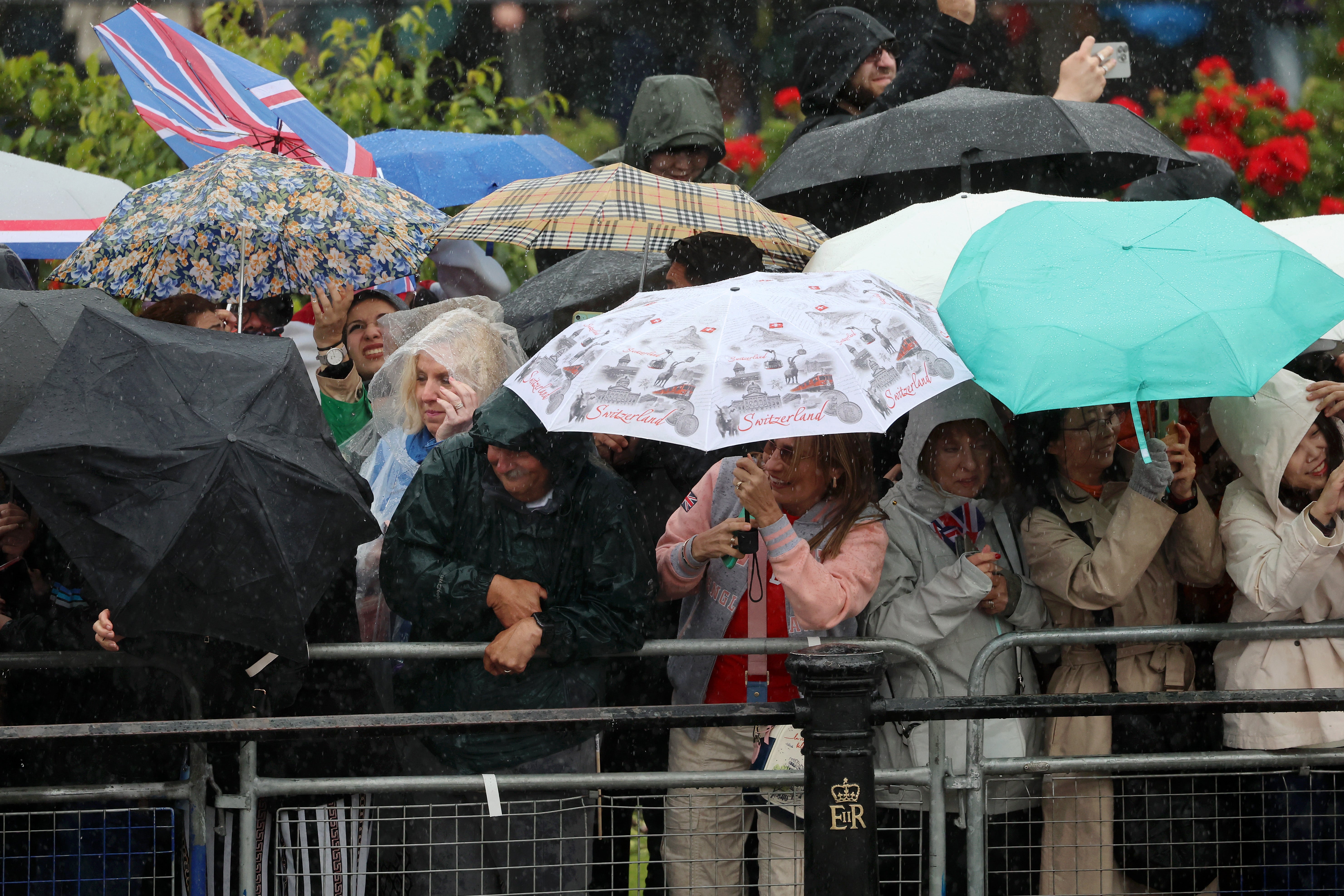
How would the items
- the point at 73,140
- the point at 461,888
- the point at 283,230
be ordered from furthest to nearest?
the point at 73,140 < the point at 283,230 < the point at 461,888

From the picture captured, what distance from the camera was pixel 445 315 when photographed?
5129 mm

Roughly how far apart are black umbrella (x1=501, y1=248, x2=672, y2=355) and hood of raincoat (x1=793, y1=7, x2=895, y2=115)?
3.55ft

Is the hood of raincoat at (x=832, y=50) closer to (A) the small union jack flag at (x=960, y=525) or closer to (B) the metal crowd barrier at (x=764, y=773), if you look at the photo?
(A) the small union jack flag at (x=960, y=525)

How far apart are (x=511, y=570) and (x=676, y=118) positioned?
103 inches

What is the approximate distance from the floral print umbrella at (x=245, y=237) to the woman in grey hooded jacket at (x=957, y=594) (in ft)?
6.29

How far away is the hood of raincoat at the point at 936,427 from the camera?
14.7 feet

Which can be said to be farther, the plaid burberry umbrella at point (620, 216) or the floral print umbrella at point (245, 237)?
the plaid burberry umbrella at point (620, 216)

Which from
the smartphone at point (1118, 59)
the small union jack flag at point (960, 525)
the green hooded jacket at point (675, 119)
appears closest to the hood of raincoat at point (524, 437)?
the small union jack flag at point (960, 525)

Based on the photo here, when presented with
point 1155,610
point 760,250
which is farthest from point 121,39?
Answer: point 1155,610

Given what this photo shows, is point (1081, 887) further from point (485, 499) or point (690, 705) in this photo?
point (485, 499)

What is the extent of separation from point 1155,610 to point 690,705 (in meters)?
1.80

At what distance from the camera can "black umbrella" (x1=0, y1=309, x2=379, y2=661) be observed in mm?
3689

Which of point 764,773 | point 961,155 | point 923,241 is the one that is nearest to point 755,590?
point 764,773

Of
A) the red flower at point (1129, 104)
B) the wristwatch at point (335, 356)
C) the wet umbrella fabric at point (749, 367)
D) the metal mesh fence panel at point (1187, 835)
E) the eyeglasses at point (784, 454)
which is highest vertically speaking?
the red flower at point (1129, 104)
